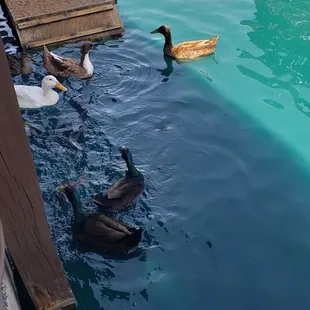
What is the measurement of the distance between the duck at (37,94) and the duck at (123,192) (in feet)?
5.22

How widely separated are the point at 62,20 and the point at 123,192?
11.7 ft

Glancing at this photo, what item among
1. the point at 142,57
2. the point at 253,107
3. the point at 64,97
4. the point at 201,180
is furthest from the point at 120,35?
the point at 201,180

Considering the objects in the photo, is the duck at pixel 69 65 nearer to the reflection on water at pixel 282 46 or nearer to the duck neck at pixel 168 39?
the duck neck at pixel 168 39

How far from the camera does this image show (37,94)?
18.1 feet

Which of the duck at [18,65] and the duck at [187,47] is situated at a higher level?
the duck at [18,65]

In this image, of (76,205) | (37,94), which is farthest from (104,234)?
(37,94)

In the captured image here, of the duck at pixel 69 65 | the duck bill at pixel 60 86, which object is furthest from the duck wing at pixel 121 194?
the duck at pixel 69 65


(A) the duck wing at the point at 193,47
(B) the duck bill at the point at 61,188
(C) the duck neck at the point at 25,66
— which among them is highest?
(C) the duck neck at the point at 25,66

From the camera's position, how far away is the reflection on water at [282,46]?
253 inches

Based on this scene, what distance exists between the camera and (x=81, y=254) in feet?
13.1

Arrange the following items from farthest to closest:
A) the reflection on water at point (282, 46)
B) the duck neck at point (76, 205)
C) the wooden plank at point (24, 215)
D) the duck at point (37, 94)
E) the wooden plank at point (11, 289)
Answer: the reflection on water at point (282, 46) → the duck at point (37, 94) → the duck neck at point (76, 205) → the wooden plank at point (11, 289) → the wooden plank at point (24, 215)

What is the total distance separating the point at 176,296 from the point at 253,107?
300 cm

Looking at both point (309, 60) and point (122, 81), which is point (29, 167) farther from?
point (309, 60)

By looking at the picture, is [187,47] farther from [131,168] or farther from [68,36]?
[131,168]
